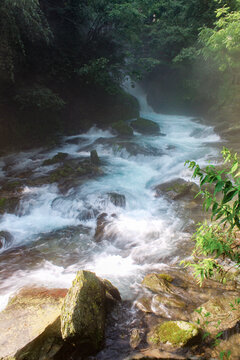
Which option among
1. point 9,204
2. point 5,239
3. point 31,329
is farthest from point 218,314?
point 9,204

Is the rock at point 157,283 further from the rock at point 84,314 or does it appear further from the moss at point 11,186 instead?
the moss at point 11,186

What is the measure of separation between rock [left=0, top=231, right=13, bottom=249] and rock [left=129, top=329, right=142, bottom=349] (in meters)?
4.16

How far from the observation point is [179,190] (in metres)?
8.12

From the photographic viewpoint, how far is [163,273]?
15.3ft

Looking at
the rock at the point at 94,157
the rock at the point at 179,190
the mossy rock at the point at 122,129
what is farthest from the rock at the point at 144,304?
the mossy rock at the point at 122,129

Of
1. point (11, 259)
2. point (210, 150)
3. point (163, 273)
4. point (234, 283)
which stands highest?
point (210, 150)

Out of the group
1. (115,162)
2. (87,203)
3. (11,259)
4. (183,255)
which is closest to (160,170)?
(115,162)

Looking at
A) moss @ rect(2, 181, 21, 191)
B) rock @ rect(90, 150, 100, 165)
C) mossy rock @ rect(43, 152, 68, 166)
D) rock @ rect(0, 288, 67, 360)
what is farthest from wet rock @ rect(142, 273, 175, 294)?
mossy rock @ rect(43, 152, 68, 166)

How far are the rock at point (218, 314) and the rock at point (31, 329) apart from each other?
6.44 feet

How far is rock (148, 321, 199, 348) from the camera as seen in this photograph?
292 cm

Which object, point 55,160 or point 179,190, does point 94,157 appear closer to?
point 55,160

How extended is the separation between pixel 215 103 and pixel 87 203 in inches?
649

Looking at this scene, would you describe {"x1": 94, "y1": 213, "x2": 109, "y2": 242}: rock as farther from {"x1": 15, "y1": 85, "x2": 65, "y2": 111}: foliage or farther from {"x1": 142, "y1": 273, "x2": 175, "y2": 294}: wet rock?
{"x1": 15, "y1": 85, "x2": 65, "y2": 111}: foliage

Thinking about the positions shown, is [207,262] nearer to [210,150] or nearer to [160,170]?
[160,170]
